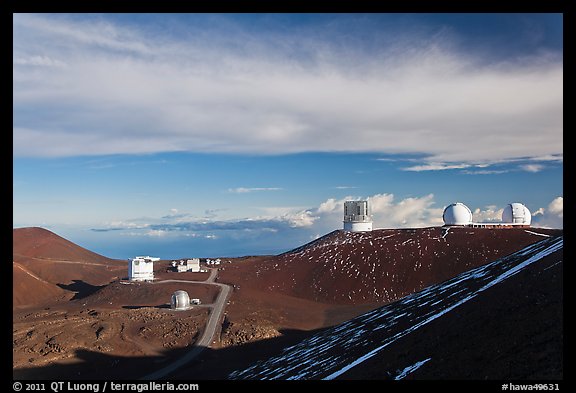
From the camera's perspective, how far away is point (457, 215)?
81312 mm

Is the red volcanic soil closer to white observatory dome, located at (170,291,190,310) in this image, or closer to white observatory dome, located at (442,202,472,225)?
white observatory dome, located at (170,291,190,310)

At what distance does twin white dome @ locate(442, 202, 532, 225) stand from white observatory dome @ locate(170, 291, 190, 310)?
51531mm

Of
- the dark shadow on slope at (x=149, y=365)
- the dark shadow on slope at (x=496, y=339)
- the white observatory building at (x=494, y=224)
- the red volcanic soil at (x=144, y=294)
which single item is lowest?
the dark shadow on slope at (x=149, y=365)

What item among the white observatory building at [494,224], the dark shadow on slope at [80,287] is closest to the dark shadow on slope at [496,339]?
the white observatory building at [494,224]

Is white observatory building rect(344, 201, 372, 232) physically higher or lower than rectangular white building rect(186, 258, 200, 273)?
higher

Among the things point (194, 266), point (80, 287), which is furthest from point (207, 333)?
point (80, 287)

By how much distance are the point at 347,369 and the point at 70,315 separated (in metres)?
51.5

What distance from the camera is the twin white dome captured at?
3076 inches

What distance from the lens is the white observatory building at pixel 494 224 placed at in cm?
7806

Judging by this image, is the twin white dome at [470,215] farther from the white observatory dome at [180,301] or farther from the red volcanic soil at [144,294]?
the white observatory dome at [180,301]

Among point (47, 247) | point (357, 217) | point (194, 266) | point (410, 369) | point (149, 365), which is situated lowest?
point (149, 365)

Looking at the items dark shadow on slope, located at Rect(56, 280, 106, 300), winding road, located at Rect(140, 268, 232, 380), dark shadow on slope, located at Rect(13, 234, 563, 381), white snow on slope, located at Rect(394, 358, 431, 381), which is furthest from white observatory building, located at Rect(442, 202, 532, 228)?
dark shadow on slope, located at Rect(56, 280, 106, 300)

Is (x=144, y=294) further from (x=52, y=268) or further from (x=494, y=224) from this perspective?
(x=494, y=224)

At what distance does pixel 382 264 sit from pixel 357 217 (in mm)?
20477
